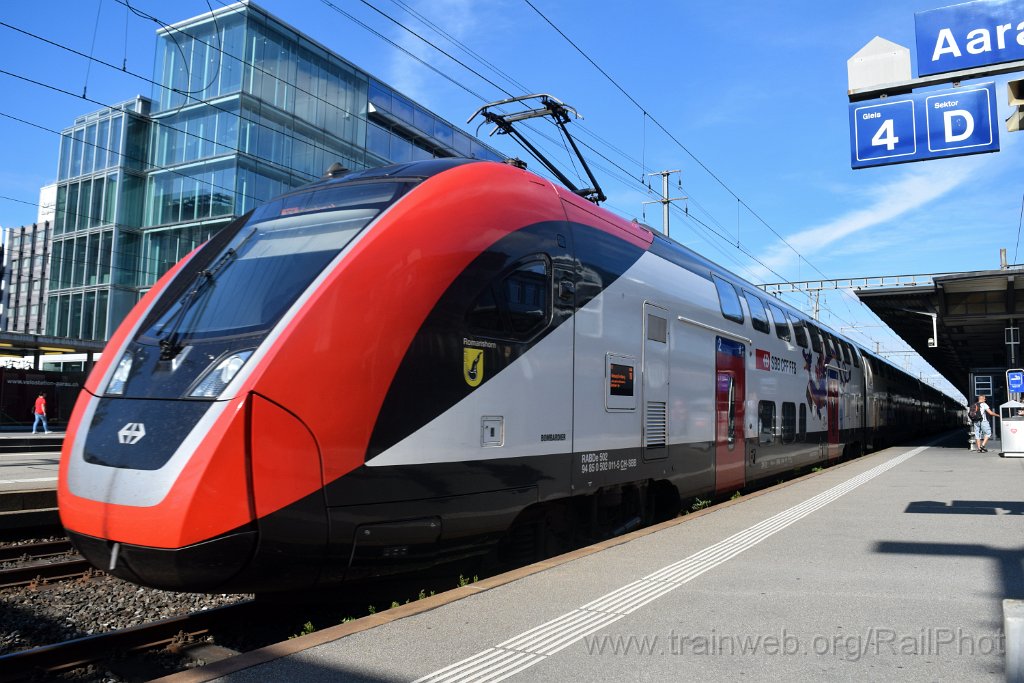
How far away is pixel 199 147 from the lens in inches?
1161

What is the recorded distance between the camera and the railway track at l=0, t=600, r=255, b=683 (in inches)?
169

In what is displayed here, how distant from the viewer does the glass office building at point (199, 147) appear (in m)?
28.6

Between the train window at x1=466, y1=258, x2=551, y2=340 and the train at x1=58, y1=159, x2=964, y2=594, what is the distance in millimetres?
21

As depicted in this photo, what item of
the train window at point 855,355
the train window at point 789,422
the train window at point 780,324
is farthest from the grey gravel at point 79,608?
the train window at point 855,355

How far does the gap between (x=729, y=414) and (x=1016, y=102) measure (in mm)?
4581

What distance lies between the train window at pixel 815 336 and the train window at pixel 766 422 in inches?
137

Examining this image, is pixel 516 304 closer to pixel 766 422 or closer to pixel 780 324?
pixel 766 422

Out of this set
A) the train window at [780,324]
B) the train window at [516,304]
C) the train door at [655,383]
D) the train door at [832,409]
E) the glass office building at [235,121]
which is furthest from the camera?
the glass office building at [235,121]

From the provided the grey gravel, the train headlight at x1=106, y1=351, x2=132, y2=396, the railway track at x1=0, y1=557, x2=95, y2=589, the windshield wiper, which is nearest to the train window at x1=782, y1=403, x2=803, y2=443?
the grey gravel

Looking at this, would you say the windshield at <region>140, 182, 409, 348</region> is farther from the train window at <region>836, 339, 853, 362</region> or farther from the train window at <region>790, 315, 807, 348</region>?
the train window at <region>836, 339, 853, 362</region>

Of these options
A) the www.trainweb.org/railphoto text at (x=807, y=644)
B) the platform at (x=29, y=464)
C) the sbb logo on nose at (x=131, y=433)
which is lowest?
the www.trainweb.org/railphoto text at (x=807, y=644)

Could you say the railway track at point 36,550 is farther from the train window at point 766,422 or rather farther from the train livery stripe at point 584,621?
the train window at point 766,422

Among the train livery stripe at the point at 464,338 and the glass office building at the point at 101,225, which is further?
the glass office building at the point at 101,225

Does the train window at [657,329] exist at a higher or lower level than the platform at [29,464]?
higher
